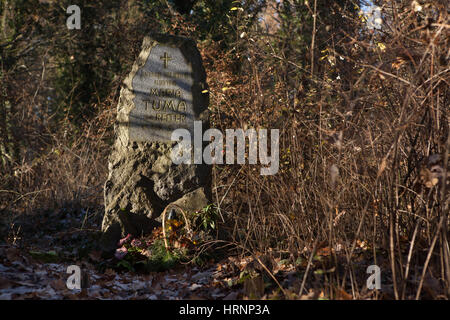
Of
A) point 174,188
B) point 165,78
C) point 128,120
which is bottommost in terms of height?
point 174,188

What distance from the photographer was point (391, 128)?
304 cm

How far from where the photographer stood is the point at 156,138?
5254mm

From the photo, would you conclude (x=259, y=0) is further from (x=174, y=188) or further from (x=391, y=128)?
(x=391, y=128)

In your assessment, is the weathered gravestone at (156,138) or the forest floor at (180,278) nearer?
the forest floor at (180,278)

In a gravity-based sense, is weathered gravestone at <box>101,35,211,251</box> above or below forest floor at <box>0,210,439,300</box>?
above

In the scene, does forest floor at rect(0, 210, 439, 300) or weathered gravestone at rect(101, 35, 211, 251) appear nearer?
forest floor at rect(0, 210, 439, 300)

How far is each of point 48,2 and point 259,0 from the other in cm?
449

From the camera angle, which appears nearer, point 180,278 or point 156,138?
point 180,278

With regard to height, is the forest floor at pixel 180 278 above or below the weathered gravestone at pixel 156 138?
below

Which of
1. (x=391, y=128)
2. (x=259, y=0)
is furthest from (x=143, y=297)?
(x=259, y=0)

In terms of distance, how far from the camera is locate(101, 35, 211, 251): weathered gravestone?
5.18 metres

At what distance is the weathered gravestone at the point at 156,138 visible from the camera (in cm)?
518

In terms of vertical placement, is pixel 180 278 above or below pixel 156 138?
below

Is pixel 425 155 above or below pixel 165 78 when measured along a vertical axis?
below
